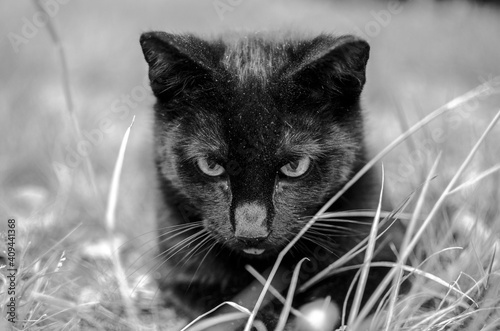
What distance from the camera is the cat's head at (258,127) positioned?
1883 mm

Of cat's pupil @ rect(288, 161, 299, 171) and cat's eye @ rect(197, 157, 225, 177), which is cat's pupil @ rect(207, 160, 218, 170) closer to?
cat's eye @ rect(197, 157, 225, 177)

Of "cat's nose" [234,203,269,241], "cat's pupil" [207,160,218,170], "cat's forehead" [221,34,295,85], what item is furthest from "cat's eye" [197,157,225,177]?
"cat's forehead" [221,34,295,85]

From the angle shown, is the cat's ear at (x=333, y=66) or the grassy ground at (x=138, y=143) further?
the grassy ground at (x=138, y=143)

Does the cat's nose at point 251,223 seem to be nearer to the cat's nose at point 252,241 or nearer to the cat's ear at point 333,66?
the cat's nose at point 252,241

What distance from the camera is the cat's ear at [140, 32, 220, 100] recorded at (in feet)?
6.18

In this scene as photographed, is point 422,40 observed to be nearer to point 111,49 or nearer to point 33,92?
point 111,49

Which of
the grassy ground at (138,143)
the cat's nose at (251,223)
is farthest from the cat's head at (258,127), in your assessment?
the grassy ground at (138,143)

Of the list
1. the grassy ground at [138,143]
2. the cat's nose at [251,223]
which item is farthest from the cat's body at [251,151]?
the grassy ground at [138,143]

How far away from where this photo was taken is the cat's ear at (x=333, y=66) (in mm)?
1821

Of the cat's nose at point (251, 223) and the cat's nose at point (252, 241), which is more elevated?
the cat's nose at point (251, 223)

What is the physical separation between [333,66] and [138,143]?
7.98ft

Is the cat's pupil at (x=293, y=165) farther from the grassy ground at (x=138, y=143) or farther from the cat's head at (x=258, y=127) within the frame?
the grassy ground at (x=138, y=143)

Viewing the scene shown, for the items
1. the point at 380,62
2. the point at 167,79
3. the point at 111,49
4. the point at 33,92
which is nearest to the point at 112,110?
the point at 33,92

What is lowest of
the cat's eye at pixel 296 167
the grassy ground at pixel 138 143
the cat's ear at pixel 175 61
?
the grassy ground at pixel 138 143
